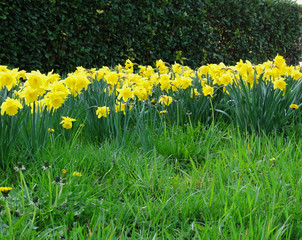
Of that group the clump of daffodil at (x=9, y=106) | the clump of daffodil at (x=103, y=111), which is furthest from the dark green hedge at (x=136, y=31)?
the clump of daffodil at (x=9, y=106)

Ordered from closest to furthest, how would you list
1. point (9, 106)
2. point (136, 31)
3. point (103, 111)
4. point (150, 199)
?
point (150, 199) < point (9, 106) < point (103, 111) < point (136, 31)

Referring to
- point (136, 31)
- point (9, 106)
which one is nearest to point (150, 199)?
point (9, 106)

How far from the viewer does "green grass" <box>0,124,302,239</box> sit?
140 cm

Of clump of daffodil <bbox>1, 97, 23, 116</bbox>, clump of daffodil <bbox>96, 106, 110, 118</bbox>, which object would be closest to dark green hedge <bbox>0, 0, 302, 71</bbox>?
clump of daffodil <bbox>96, 106, 110, 118</bbox>

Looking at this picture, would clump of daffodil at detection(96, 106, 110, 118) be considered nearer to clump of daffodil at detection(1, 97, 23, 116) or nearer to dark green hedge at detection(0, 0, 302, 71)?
clump of daffodil at detection(1, 97, 23, 116)

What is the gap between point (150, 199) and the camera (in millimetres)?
1661

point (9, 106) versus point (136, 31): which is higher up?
point (136, 31)

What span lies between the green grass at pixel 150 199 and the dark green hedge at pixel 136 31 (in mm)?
2971

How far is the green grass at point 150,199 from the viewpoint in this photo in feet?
4.60

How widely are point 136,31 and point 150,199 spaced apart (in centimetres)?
440

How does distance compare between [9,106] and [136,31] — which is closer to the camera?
[9,106]

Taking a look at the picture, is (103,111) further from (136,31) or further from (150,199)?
(136,31)

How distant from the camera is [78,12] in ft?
16.5

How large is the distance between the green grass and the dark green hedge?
2.97m
